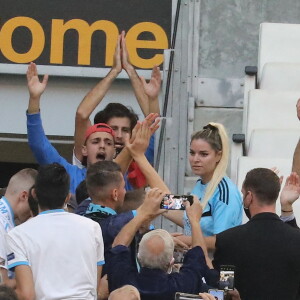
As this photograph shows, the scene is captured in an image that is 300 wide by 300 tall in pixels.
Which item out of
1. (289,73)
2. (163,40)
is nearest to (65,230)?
(289,73)

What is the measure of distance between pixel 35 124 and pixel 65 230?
2.14 meters

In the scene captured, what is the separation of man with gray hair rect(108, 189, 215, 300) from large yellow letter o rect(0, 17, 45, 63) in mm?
5213

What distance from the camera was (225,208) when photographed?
770 centimetres

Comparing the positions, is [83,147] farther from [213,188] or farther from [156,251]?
[156,251]

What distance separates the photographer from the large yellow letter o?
39.6ft

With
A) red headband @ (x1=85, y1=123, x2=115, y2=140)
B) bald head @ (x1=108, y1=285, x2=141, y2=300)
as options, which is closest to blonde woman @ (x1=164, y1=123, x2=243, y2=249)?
red headband @ (x1=85, y1=123, x2=115, y2=140)

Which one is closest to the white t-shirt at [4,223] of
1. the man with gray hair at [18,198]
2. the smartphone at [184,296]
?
the man with gray hair at [18,198]

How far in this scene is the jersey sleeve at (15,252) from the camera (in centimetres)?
655

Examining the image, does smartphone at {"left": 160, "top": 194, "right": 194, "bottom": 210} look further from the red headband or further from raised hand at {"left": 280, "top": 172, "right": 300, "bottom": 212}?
the red headband

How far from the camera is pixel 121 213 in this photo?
23.9 ft

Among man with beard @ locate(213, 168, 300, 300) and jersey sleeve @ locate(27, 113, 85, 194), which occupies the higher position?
jersey sleeve @ locate(27, 113, 85, 194)

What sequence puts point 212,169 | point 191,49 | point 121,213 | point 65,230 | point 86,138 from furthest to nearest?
point 191,49 < point 86,138 < point 212,169 < point 121,213 < point 65,230

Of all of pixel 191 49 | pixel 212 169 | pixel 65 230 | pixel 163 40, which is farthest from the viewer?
pixel 163 40

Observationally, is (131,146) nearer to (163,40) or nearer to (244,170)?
(244,170)
